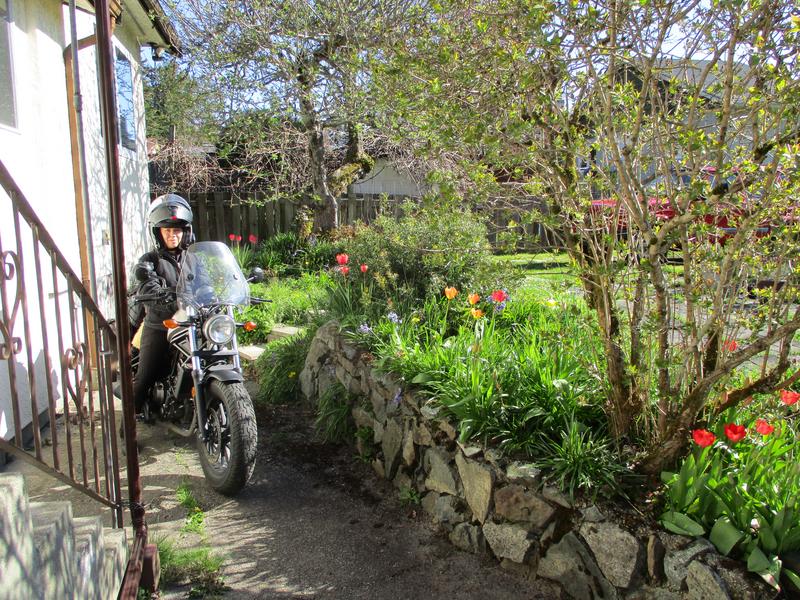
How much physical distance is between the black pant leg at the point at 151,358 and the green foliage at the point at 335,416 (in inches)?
48.5

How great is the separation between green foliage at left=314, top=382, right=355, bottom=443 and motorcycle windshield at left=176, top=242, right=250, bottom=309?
3.66 ft

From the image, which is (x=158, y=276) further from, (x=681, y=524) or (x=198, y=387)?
A: (x=681, y=524)

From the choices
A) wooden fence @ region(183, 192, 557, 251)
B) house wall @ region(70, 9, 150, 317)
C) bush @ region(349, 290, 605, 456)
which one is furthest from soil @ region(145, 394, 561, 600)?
wooden fence @ region(183, 192, 557, 251)

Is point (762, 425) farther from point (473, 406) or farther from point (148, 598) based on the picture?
point (148, 598)

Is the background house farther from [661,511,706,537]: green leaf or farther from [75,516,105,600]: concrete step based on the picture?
[661,511,706,537]: green leaf

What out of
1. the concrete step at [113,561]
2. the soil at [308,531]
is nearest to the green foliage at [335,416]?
the soil at [308,531]

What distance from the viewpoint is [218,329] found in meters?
4.08

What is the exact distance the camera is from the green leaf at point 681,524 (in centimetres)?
253

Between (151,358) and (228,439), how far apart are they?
103 cm

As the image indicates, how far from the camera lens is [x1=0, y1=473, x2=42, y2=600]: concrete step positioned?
163cm

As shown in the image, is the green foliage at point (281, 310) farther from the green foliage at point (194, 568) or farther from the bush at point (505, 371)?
the green foliage at point (194, 568)

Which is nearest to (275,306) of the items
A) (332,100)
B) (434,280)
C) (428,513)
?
(434,280)

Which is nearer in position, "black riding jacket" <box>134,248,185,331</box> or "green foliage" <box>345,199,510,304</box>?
"black riding jacket" <box>134,248,185,331</box>

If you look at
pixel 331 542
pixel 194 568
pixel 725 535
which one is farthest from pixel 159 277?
pixel 725 535
